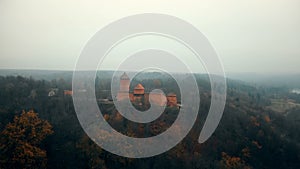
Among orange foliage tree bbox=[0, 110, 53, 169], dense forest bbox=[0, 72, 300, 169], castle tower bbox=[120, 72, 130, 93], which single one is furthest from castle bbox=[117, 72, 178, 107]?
orange foliage tree bbox=[0, 110, 53, 169]

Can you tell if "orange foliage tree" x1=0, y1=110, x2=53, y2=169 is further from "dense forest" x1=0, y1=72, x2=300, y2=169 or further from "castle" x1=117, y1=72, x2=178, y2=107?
"castle" x1=117, y1=72, x2=178, y2=107

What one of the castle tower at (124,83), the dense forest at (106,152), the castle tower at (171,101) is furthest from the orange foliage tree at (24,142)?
the castle tower at (171,101)

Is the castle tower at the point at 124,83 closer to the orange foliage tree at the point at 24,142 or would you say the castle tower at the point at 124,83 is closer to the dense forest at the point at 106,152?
the dense forest at the point at 106,152

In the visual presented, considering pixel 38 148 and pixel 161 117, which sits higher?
pixel 161 117

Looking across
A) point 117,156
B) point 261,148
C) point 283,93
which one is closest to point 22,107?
point 117,156

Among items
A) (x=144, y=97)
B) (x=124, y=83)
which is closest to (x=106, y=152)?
(x=144, y=97)

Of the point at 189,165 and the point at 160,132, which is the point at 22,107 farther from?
the point at 189,165

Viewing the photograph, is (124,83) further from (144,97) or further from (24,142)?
(24,142)

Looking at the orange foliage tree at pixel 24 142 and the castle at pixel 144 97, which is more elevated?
the castle at pixel 144 97
